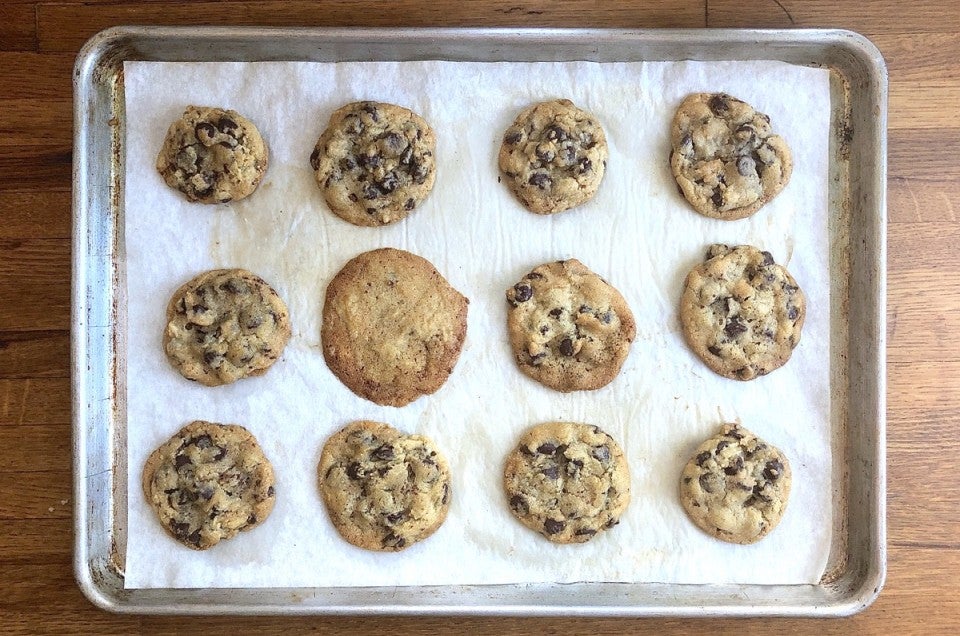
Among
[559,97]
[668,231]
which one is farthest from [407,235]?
[668,231]

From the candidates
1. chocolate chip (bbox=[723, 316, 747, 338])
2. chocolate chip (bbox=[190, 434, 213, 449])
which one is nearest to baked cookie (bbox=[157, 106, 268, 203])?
chocolate chip (bbox=[190, 434, 213, 449])

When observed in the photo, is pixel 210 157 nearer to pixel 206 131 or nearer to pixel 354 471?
pixel 206 131

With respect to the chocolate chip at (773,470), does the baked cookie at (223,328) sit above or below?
above

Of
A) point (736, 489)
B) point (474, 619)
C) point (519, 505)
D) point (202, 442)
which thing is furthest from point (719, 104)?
point (202, 442)

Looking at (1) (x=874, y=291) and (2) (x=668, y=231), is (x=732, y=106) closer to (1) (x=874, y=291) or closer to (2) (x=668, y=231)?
(2) (x=668, y=231)

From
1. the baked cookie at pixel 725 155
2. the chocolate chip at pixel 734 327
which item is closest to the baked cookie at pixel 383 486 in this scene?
the chocolate chip at pixel 734 327

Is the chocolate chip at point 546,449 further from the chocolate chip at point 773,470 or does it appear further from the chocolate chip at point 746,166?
the chocolate chip at point 746,166

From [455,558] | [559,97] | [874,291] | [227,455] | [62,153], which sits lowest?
[455,558]
